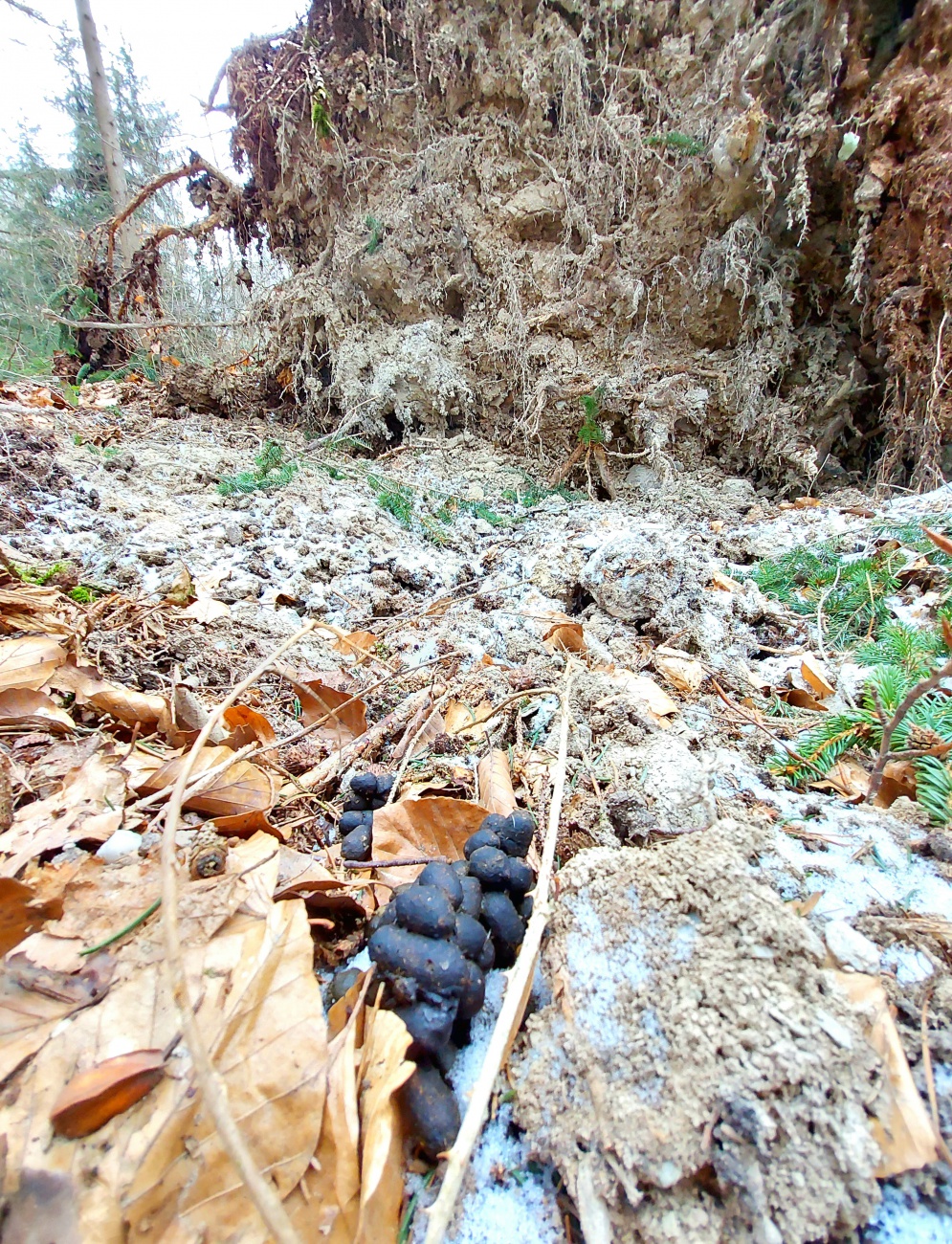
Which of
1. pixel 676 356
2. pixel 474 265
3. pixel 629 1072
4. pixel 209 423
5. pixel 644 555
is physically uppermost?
pixel 474 265

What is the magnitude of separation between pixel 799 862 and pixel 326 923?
2.05 feet

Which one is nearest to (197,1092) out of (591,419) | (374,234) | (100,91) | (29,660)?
(29,660)

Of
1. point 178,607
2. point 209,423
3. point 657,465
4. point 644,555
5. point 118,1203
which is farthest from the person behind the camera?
point 209,423

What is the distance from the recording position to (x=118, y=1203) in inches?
15.9

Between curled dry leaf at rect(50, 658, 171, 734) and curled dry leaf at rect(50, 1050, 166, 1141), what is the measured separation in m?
0.64

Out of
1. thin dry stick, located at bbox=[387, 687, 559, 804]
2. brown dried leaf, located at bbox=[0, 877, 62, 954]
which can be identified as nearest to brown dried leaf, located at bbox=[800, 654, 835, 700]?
thin dry stick, located at bbox=[387, 687, 559, 804]

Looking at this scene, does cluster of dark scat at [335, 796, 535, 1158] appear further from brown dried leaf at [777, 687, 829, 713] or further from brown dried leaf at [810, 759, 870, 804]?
brown dried leaf at [777, 687, 829, 713]

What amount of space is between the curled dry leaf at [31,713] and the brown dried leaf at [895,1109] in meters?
1.18

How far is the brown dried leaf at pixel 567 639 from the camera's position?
1578mm

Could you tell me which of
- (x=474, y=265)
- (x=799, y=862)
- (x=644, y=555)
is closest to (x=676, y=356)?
(x=474, y=265)

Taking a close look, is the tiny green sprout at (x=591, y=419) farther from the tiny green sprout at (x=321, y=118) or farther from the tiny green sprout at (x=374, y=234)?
the tiny green sprout at (x=321, y=118)

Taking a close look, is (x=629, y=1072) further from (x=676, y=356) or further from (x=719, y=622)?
(x=676, y=356)

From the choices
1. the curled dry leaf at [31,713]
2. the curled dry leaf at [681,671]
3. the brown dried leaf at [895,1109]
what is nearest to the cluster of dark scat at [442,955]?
the brown dried leaf at [895,1109]

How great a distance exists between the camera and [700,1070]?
48 cm
